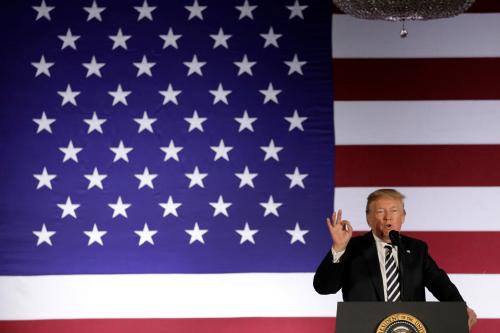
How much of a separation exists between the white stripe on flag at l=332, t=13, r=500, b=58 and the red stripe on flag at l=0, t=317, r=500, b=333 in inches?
59.1

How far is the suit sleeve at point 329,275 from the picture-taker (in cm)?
312

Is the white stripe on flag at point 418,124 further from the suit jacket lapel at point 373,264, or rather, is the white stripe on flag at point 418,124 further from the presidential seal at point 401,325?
the presidential seal at point 401,325

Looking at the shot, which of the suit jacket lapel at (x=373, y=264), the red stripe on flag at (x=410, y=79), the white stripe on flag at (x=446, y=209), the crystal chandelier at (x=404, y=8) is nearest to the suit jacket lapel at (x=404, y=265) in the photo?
the suit jacket lapel at (x=373, y=264)

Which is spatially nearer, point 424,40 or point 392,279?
point 392,279

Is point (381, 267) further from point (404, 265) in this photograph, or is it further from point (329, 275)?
point (329, 275)

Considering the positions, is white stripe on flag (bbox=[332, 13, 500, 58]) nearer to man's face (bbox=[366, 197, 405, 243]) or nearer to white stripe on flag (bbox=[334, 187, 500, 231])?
white stripe on flag (bbox=[334, 187, 500, 231])

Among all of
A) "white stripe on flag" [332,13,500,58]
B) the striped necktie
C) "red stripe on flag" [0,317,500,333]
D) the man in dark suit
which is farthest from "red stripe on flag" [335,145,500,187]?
the striped necktie

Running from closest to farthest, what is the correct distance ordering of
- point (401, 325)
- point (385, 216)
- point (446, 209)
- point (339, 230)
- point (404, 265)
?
point (401, 325) < point (339, 230) < point (404, 265) < point (385, 216) < point (446, 209)

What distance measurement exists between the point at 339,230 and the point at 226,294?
6.06 feet

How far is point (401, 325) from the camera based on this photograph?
99.0 inches

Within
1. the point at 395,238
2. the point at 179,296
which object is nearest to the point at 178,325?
the point at 179,296

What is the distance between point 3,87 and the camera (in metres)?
4.83

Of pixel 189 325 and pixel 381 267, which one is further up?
pixel 189 325

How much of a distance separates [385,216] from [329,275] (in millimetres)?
326
